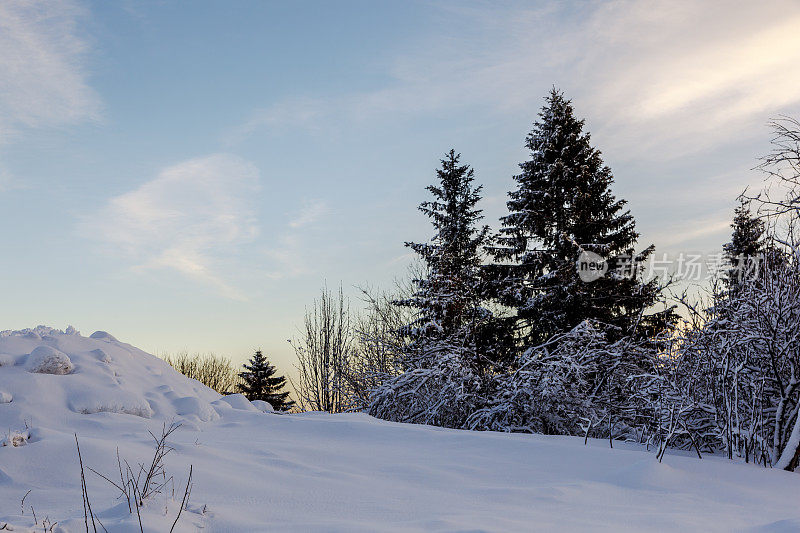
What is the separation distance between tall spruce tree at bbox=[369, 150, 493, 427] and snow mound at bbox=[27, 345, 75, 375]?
5855 millimetres

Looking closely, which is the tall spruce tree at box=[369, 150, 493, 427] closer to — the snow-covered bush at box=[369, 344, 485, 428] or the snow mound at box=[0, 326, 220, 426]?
the snow-covered bush at box=[369, 344, 485, 428]

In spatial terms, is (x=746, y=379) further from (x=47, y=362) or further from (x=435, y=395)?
(x=47, y=362)

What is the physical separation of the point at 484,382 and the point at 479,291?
292 inches

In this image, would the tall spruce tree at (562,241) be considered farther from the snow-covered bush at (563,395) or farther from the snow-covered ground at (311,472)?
the snow-covered ground at (311,472)

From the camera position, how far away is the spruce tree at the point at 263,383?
26562mm

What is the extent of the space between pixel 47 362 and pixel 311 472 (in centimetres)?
355

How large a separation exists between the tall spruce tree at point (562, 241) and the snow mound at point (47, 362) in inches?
518

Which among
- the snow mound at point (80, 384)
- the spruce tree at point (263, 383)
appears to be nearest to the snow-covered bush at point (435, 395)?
the snow mound at point (80, 384)

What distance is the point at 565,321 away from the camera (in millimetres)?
16656

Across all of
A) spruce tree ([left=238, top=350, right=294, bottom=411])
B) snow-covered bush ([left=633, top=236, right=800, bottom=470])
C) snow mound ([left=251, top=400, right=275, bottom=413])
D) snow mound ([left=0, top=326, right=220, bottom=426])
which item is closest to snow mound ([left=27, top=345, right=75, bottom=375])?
snow mound ([left=0, top=326, right=220, bottom=426])

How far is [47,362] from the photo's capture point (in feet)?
19.6

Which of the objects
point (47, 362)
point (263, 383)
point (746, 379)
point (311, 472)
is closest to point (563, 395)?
point (746, 379)

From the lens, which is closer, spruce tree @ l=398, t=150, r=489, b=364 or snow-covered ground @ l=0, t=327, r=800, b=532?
snow-covered ground @ l=0, t=327, r=800, b=532

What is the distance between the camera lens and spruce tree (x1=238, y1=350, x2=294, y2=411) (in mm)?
26562
